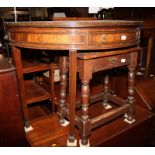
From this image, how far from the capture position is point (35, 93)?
1.44m

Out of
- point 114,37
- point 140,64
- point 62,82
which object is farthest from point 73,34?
point 140,64

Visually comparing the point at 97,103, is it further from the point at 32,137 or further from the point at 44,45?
the point at 44,45

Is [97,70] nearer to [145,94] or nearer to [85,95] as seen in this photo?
[85,95]

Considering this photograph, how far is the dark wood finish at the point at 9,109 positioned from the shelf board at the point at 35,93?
0.26 m

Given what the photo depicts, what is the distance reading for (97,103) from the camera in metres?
1.56

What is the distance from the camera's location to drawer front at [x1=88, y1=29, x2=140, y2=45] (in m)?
0.83

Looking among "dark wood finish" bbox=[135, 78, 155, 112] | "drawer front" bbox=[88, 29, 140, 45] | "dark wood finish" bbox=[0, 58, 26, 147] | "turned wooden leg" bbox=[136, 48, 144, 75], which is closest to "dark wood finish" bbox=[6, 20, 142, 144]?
"drawer front" bbox=[88, 29, 140, 45]

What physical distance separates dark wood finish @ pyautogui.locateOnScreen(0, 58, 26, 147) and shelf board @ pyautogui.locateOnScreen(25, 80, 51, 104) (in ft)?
0.86

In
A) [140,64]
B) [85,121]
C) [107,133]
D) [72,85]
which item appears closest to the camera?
[72,85]

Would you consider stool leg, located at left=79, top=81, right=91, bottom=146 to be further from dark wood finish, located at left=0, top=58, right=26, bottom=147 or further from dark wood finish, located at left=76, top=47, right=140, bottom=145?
dark wood finish, located at left=0, top=58, right=26, bottom=147

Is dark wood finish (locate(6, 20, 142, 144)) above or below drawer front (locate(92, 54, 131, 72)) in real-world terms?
above

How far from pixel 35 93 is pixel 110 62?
72 cm

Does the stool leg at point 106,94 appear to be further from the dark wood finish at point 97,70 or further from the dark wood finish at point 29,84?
the dark wood finish at point 29,84

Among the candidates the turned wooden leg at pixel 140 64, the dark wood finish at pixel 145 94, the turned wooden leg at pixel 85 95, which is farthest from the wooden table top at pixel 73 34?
the turned wooden leg at pixel 140 64
